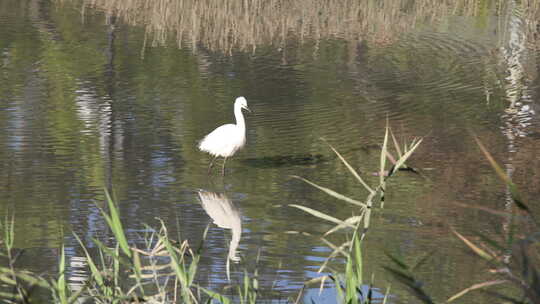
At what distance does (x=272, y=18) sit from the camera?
18297mm

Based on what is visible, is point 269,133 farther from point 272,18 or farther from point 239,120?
point 272,18

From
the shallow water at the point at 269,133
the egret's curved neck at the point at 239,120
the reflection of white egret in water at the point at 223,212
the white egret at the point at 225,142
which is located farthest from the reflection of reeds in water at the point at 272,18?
the reflection of white egret in water at the point at 223,212

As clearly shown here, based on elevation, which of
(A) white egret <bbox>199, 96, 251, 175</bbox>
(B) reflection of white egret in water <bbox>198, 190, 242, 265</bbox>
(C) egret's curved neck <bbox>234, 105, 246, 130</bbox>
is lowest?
(B) reflection of white egret in water <bbox>198, 190, 242, 265</bbox>

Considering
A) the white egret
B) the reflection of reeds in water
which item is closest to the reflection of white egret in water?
the white egret

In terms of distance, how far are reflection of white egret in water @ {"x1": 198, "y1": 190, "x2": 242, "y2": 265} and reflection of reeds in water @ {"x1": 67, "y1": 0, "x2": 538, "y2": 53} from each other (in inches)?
294

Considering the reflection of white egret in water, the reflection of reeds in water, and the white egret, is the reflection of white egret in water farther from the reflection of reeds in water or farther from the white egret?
the reflection of reeds in water

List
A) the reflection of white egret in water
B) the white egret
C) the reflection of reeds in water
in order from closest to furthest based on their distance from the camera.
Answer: the reflection of white egret in water → the white egret → the reflection of reeds in water

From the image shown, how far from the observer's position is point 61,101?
41.9 ft

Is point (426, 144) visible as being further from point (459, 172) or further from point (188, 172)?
point (188, 172)

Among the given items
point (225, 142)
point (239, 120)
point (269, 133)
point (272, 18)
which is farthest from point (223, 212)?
point (272, 18)

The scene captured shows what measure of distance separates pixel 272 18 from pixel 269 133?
277 inches

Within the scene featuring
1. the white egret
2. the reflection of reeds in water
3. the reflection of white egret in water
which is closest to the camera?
the reflection of white egret in water

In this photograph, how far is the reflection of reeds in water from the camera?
17.2m

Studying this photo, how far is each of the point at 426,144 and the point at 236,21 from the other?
23.5 ft
